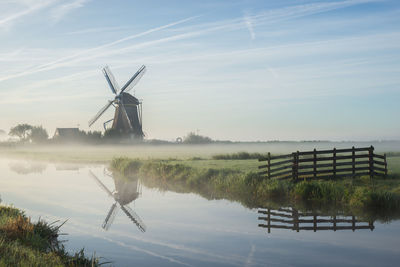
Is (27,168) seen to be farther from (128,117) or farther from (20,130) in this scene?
(20,130)

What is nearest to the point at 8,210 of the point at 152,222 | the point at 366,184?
the point at 152,222

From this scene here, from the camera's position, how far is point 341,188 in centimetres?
1817

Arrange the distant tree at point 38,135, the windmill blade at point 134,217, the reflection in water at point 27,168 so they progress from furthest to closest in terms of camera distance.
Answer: the distant tree at point 38,135 < the reflection in water at point 27,168 < the windmill blade at point 134,217

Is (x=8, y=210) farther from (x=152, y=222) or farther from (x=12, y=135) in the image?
(x=12, y=135)

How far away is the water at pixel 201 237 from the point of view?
33.8ft

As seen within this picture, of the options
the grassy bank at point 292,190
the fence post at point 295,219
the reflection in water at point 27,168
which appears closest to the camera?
the fence post at point 295,219

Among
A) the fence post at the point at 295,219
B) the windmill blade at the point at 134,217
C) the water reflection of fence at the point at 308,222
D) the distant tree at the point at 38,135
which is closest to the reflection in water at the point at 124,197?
the windmill blade at the point at 134,217

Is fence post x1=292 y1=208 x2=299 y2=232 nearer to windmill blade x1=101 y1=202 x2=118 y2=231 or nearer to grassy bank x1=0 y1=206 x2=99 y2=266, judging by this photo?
windmill blade x1=101 y1=202 x2=118 y2=231

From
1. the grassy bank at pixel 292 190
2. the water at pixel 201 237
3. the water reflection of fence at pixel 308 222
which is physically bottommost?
the water at pixel 201 237

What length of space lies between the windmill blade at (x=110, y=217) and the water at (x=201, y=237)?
6 centimetres

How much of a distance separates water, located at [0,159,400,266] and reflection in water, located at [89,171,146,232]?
0.33ft

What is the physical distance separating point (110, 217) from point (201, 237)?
593 cm

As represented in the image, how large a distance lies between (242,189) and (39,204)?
10522mm

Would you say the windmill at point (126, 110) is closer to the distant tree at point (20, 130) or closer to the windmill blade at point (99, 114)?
the windmill blade at point (99, 114)
